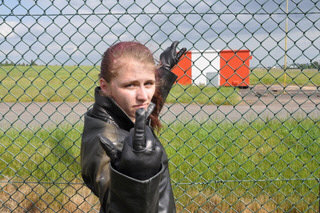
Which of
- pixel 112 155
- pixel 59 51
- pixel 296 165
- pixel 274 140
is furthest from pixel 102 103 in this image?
pixel 274 140

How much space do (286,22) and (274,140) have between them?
201 cm

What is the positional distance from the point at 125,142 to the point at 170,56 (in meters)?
1.24

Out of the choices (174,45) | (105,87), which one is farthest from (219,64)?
(105,87)

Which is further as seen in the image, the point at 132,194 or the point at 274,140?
the point at 274,140

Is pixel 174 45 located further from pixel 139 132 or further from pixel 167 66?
pixel 139 132

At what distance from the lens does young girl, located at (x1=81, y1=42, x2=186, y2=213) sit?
0.91 m

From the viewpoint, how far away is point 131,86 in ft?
4.31

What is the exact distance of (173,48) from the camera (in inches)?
81.4

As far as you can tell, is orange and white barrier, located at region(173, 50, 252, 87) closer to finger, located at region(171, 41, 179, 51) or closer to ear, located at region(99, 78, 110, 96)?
finger, located at region(171, 41, 179, 51)

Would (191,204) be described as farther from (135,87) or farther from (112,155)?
(112,155)

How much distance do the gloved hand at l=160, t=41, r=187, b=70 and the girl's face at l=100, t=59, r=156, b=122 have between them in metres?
0.72

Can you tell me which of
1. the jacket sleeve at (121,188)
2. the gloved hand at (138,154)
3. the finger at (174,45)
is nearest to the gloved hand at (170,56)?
the finger at (174,45)

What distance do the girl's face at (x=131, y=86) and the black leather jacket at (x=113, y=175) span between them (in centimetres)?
4

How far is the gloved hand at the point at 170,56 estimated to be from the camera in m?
2.05
